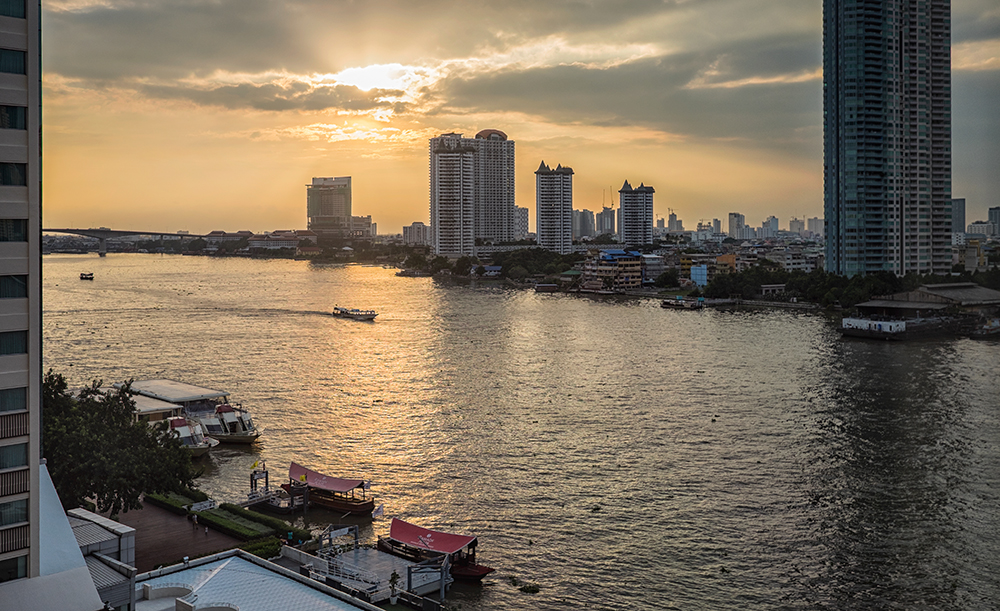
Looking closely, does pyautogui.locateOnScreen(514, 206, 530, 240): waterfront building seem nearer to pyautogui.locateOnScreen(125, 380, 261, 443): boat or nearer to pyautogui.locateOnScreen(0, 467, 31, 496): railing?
pyautogui.locateOnScreen(125, 380, 261, 443): boat

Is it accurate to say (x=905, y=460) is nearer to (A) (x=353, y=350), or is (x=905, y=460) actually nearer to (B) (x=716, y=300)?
(A) (x=353, y=350)

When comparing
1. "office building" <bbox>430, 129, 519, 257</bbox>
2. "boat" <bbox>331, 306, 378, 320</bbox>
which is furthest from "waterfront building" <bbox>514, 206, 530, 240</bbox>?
"boat" <bbox>331, 306, 378, 320</bbox>

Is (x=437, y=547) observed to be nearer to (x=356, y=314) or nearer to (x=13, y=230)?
(x=13, y=230)

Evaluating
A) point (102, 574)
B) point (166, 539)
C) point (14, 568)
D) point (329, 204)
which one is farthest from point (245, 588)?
point (329, 204)

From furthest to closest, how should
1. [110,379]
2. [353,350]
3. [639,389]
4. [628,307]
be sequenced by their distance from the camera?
[628,307] < [353,350] < [110,379] < [639,389]

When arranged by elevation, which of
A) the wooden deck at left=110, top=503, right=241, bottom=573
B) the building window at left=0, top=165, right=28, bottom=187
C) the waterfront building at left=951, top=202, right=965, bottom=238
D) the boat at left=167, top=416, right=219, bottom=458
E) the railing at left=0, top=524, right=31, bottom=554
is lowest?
the wooden deck at left=110, top=503, right=241, bottom=573

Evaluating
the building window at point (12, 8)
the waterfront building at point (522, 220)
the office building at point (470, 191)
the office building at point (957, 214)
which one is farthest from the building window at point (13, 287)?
the waterfront building at point (522, 220)

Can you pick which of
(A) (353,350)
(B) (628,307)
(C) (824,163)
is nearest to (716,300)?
(B) (628,307)
